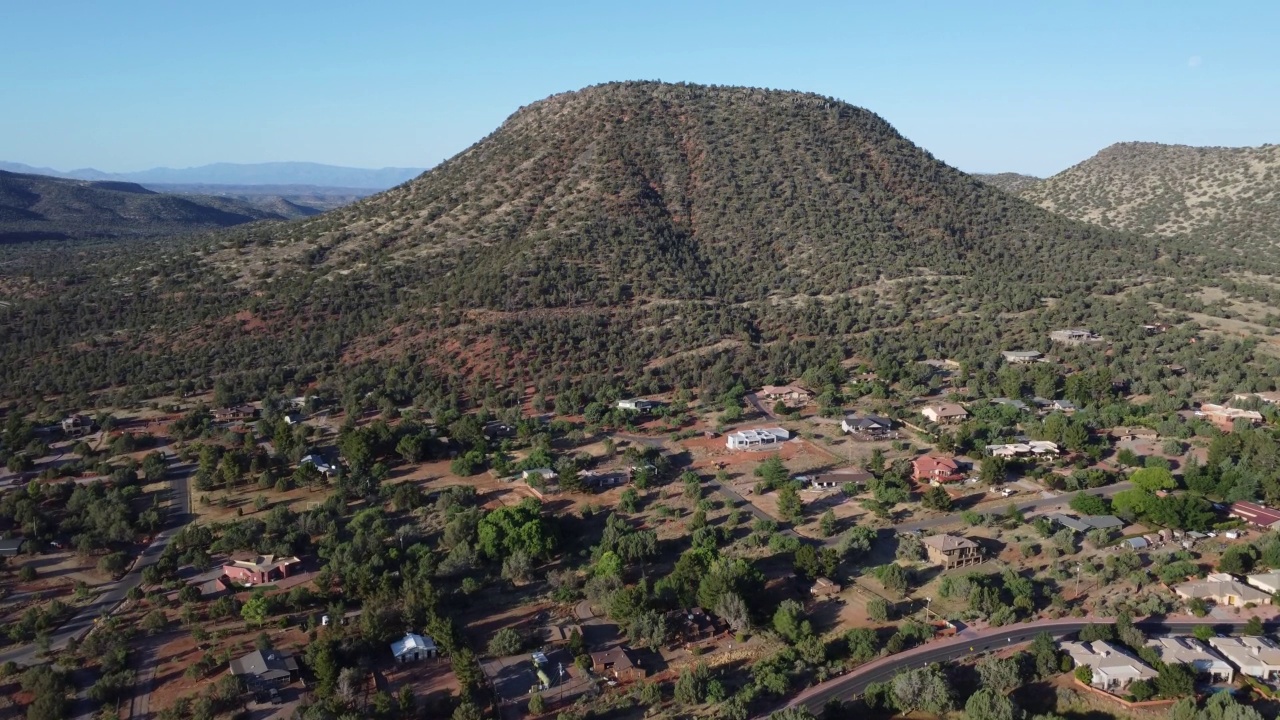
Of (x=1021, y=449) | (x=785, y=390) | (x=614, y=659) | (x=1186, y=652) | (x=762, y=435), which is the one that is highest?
(x=1021, y=449)

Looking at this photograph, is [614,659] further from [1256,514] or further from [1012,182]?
[1012,182]

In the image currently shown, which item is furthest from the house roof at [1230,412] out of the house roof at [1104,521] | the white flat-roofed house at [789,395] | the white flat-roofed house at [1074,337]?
the white flat-roofed house at [789,395]

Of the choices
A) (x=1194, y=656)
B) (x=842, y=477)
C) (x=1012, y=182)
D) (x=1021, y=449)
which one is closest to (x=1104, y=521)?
(x=1021, y=449)

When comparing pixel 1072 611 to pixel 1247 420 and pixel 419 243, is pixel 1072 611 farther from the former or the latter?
pixel 419 243

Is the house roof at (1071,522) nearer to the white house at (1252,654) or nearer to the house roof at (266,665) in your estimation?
the white house at (1252,654)

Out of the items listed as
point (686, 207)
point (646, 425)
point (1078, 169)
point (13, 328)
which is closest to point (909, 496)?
point (646, 425)

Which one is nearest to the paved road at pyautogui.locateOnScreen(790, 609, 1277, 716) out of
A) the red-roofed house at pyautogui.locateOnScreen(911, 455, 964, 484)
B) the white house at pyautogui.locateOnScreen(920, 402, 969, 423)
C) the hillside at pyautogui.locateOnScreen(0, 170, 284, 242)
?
the red-roofed house at pyautogui.locateOnScreen(911, 455, 964, 484)
